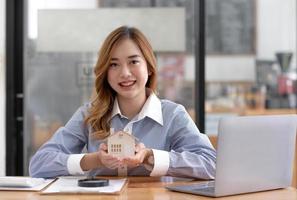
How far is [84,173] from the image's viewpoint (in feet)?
7.49

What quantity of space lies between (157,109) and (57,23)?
1.85m

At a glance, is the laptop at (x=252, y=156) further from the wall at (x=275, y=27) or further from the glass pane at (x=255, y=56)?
the wall at (x=275, y=27)

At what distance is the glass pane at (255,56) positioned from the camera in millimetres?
5141

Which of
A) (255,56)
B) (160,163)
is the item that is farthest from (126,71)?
(255,56)

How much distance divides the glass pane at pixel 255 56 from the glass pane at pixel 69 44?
916mm

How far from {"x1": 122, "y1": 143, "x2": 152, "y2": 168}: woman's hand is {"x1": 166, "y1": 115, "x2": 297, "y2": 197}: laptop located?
188 mm

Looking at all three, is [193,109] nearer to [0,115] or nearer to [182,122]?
[0,115]

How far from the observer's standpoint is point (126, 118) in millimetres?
2545

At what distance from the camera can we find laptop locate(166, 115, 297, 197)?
5.88ft

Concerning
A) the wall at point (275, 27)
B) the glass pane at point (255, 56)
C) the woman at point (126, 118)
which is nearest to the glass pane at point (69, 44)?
the glass pane at point (255, 56)

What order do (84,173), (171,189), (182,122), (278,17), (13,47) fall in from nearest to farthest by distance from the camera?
(171,189), (84,173), (182,122), (13,47), (278,17)

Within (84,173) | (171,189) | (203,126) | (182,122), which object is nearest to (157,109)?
(182,122)

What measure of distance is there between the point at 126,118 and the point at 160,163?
0.40 meters

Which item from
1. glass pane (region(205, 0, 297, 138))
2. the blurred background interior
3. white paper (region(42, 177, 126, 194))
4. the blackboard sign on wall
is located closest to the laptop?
white paper (region(42, 177, 126, 194))
